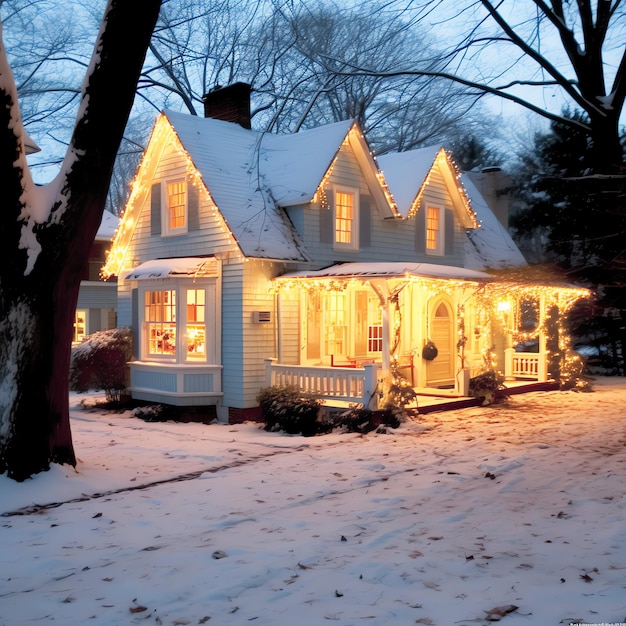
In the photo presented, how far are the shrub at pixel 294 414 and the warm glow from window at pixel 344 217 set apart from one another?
177 inches

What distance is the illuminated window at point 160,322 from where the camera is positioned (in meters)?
16.2

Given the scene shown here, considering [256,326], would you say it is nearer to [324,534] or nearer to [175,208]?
[175,208]

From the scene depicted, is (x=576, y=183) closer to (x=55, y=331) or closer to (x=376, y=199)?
(x=376, y=199)

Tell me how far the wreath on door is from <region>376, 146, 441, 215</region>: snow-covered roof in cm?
338

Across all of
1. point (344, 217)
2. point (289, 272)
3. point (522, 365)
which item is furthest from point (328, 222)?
point (522, 365)

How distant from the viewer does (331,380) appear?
14.5m

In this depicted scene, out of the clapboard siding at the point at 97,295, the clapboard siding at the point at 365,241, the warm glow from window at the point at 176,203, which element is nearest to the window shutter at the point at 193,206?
the warm glow from window at the point at 176,203

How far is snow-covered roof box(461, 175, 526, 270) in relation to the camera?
70.8 feet

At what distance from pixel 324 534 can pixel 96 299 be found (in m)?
25.8

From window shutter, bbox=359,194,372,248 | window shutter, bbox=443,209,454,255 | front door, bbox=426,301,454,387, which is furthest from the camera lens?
window shutter, bbox=443,209,454,255

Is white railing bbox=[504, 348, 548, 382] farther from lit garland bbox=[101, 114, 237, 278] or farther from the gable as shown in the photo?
lit garland bbox=[101, 114, 237, 278]

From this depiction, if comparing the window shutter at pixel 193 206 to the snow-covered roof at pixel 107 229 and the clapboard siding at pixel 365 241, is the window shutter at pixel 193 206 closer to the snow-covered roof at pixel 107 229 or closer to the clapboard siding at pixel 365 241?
the clapboard siding at pixel 365 241

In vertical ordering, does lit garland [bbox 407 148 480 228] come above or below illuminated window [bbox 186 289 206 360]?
above

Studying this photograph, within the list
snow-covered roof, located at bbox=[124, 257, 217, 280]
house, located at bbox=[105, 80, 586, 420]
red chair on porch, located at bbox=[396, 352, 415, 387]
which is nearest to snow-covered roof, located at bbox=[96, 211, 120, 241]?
house, located at bbox=[105, 80, 586, 420]
